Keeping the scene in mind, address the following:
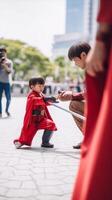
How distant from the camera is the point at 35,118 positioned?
6770 mm

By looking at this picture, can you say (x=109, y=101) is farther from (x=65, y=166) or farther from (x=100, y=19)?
(x=65, y=166)

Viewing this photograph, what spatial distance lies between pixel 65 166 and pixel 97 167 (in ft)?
10.2

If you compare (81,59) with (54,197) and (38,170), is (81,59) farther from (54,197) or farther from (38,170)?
(54,197)

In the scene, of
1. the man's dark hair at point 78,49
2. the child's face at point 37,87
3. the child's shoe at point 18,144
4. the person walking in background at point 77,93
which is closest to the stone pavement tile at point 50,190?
the person walking in background at point 77,93

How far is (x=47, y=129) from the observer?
6816mm

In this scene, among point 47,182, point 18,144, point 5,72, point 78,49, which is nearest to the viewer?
point 47,182

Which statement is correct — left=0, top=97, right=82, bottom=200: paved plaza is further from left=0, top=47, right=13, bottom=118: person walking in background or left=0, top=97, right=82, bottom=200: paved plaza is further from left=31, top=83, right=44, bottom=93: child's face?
left=0, top=47, right=13, bottom=118: person walking in background

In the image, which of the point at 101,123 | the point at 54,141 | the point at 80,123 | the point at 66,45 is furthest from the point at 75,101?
the point at 66,45

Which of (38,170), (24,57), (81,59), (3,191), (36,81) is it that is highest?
(81,59)

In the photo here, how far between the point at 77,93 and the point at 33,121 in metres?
0.81

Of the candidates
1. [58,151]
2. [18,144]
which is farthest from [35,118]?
[58,151]

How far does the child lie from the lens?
6.69 meters

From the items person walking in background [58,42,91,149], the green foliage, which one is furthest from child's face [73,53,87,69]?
the green foliage

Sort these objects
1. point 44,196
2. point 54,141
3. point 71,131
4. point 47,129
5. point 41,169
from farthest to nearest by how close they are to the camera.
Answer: point 71,131
point 54,141
point 47,129
point 41,169
point 44,196
